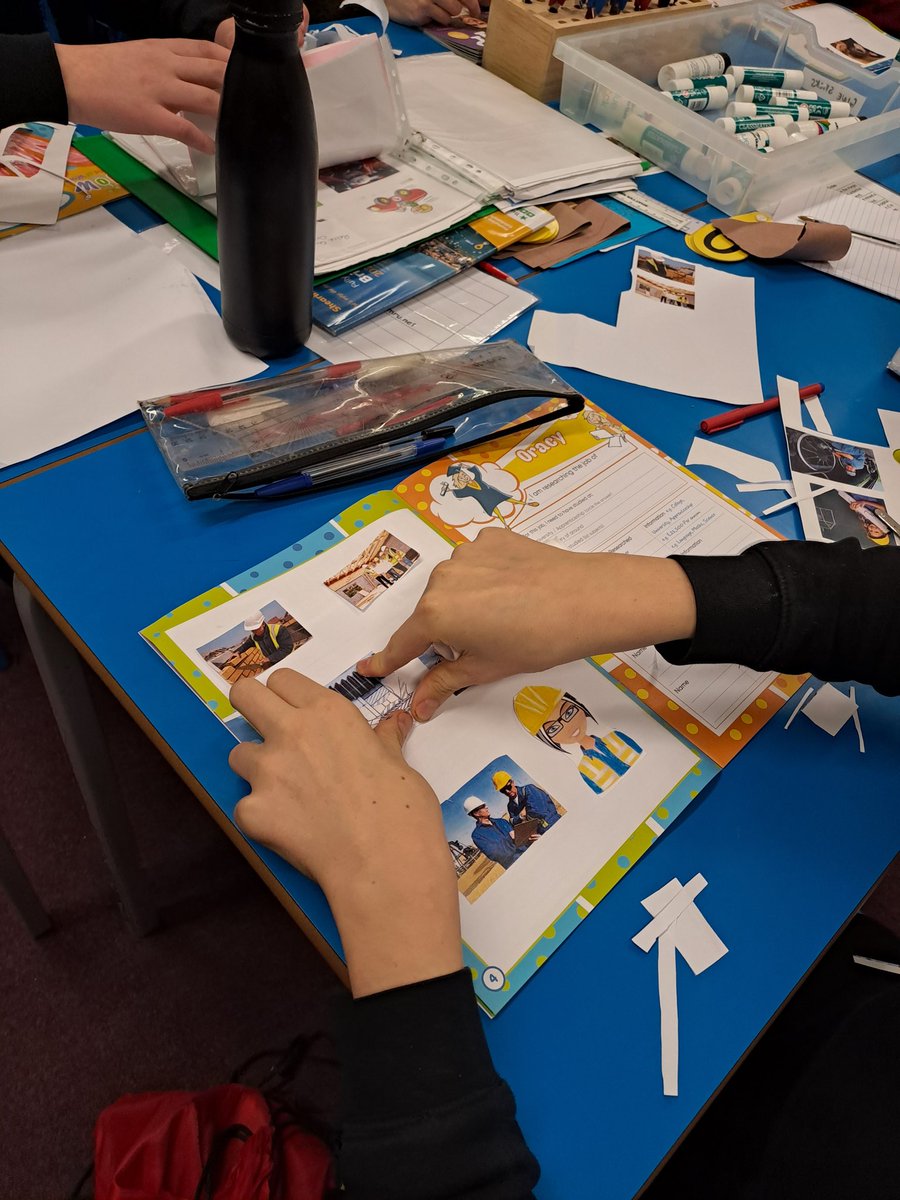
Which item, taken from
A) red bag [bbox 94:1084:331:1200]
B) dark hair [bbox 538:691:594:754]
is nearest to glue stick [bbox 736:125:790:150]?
dark hair [bbox 538:691:594:754]

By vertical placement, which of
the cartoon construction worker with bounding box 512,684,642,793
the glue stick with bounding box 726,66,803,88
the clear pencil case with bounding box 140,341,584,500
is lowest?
the cartoon construction worker with bounding box 512,684,642,793

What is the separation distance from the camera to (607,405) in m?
0.82

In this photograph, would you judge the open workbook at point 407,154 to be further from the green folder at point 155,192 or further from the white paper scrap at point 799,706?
the white paper scrap at point 799,706

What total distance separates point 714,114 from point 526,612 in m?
1.10

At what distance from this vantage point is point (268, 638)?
579mm

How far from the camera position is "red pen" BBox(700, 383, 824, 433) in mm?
804

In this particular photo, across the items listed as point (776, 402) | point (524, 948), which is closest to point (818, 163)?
point (776, 402)

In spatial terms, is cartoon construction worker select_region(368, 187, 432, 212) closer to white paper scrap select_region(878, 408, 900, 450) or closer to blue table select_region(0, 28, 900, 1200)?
blue table select_region(0, 28, 900, 1200)

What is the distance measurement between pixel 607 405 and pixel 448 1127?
64 cm

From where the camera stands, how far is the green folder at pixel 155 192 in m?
0.87

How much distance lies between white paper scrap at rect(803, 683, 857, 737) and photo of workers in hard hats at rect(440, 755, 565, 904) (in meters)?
0.23

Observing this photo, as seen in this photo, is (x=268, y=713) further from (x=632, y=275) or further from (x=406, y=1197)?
(x=632, y=275)

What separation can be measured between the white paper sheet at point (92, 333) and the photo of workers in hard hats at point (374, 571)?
244mm

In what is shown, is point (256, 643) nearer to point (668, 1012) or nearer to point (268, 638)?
point (268, 638)
